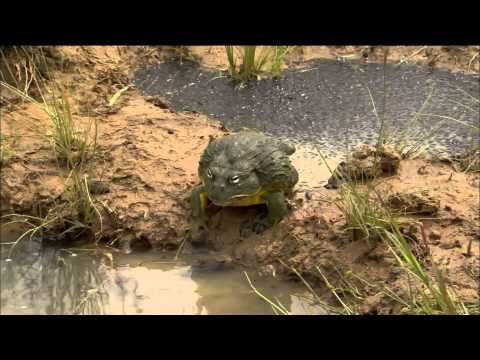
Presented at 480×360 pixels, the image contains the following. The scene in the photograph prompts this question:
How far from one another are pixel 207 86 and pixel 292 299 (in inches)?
129

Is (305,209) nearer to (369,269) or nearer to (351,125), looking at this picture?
(369,269)

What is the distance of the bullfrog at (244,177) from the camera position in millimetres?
4922

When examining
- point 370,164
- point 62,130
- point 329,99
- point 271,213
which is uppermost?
point 62,130

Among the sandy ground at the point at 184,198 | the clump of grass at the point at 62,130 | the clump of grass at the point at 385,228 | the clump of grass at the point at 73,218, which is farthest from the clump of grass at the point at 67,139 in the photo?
the clump of grass at the point at 385,228

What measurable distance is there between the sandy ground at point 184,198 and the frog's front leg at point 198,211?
0.08m

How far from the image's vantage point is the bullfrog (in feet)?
16.1

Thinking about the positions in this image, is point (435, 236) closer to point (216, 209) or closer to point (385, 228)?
point (385, 228)

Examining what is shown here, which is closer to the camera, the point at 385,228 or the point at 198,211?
the point at 385,228

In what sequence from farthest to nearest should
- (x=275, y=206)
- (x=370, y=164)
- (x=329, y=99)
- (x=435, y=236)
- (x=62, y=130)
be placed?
(x=329, y=99), (x=62, y=130), (x=370, y=164), (x=275, y=206), (x=435, y=236)

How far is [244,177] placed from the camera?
496 cm

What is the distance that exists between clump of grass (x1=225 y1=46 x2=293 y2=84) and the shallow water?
276 cm

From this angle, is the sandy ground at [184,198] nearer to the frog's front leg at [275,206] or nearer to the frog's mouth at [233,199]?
the frog's front leg at [275,206]

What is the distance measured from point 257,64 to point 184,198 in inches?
96.4

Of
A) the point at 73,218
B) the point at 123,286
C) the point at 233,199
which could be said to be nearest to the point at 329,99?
the point at 233,199
